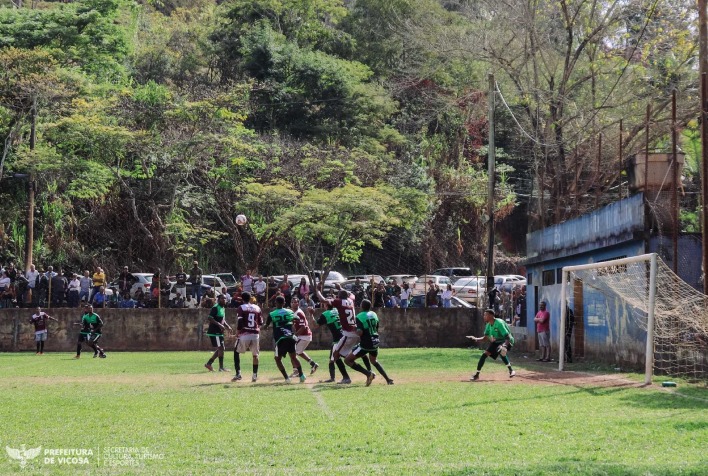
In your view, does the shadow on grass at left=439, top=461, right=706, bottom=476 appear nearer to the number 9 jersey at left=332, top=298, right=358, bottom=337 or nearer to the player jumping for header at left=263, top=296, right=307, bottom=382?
the number 9 jersey at left=332, top=298, right=358, bottom=337

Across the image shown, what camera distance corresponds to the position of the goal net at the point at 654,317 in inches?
774

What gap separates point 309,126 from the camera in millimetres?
52875

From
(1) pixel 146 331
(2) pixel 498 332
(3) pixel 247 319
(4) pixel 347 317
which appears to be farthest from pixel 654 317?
(1) pixel 146 331

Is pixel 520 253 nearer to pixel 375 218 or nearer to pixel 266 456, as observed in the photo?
pixel 375 218

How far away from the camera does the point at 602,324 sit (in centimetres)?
2562

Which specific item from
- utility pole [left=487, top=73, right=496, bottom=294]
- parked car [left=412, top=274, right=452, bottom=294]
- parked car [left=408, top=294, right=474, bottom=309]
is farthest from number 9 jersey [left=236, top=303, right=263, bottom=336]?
parked car [left=408, top=294, right=474, bottom=309]

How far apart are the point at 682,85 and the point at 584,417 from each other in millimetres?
23245

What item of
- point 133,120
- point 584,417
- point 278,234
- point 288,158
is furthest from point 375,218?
point 584,417

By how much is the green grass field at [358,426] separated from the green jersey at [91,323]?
274 inches

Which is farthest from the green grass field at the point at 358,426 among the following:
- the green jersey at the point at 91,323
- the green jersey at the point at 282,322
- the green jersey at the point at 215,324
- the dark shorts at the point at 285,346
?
the green jersey at the point at 91,323

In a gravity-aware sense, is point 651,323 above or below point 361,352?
above

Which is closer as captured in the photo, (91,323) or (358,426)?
(358,426)

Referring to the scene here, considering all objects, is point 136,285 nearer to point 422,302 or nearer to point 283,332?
point 422,302

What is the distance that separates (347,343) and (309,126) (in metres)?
34.2
